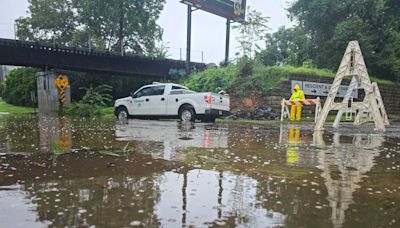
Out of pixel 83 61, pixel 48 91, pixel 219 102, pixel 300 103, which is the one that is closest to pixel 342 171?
pixel 219 102

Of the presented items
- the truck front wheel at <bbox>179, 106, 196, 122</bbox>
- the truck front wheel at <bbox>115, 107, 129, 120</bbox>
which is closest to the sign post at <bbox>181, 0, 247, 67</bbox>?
the truck front wheel at <bbox>115, 107, 129, 120</bbox>

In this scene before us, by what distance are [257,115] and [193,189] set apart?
17.4 metres

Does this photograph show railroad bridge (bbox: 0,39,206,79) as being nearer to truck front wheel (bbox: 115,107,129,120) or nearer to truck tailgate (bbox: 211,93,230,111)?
truck front wheel (bbox: 115,107,129,120)

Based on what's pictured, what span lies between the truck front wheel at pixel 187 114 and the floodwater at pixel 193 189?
10.5 m

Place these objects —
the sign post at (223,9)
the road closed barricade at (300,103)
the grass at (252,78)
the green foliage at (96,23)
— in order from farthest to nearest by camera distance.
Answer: the green foliage at (96,23) < the sign post at (223,9) < the grass at (252,78) < the road closed barricade at (300,103)

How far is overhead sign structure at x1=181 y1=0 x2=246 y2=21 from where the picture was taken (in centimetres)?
3353

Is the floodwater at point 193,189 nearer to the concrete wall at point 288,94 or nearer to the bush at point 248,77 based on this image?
the concrete wall at point 288,94

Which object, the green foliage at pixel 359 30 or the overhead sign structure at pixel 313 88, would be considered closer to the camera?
the overhead sign structure at pixel 313 88

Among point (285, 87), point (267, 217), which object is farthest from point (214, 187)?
point (285, 87)

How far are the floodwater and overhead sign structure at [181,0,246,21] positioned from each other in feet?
98.4

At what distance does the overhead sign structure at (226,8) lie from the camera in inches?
1320

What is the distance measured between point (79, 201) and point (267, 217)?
139 cm

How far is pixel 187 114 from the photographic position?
15984 mm

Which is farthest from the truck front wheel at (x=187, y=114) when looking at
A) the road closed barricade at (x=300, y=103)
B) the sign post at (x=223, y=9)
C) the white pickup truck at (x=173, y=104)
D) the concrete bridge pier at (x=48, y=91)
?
the concrete bridge pier at (x=48, y=91)
